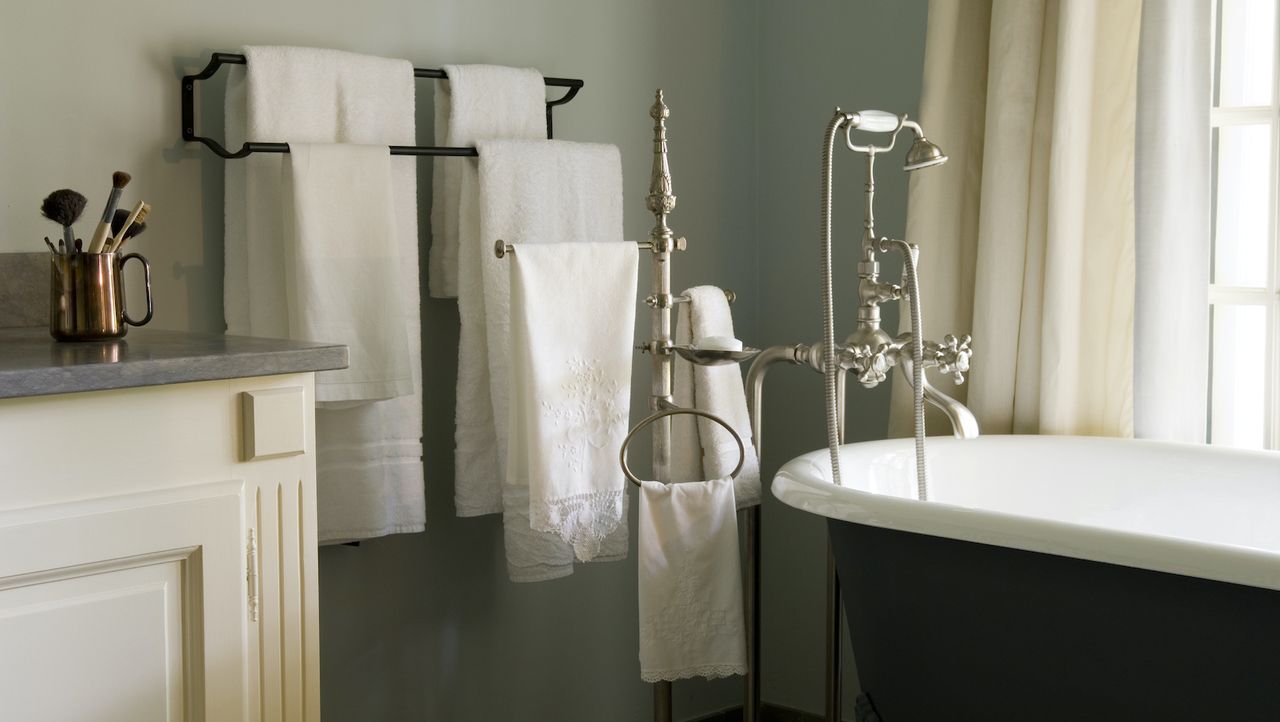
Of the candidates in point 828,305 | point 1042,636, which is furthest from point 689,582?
point 1042,636

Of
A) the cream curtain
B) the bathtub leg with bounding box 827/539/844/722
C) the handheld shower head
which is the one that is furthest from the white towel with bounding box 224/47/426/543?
the cream curtain

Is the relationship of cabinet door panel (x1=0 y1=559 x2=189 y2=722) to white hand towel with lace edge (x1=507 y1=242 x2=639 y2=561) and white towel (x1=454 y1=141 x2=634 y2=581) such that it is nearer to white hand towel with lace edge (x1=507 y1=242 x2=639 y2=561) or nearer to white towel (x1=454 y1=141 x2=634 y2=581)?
white hand towel with lace edge (x1=507 y1=242 x2=639 y2=561)

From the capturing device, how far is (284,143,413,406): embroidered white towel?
1738 millimetres

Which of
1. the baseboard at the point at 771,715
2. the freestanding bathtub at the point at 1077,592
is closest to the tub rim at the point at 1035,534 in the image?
the freestanding bathtub at the point at 1077,592

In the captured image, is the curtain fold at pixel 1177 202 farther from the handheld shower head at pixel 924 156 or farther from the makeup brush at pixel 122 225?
the makeup brush at pixel 122 225

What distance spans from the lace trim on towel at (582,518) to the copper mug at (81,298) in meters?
0.67

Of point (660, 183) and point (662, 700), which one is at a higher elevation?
point (660, 183)

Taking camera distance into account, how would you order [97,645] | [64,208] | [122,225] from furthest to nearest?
1. [122,225]
2. [64,208]
3. [97,645]

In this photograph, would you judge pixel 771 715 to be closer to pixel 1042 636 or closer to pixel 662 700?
pixel 662 700

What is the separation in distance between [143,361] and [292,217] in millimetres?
623

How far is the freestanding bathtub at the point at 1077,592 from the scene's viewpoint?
1188 millimetres

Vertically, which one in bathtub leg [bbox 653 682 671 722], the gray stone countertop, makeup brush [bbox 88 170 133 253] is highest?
makeup brush [bbox 88 170 133 253]

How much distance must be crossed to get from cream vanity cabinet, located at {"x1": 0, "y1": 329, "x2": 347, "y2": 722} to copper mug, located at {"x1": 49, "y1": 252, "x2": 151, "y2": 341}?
75mm

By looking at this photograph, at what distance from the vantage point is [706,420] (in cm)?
192
